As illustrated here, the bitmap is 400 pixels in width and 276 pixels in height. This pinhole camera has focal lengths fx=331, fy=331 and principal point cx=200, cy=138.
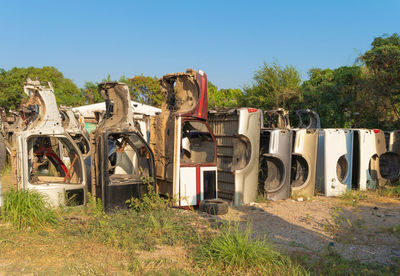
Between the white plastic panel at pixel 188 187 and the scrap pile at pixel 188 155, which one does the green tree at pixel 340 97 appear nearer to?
the scrap pile at pixel 188 155

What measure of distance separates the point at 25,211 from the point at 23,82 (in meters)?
34.4

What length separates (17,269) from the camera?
355cm

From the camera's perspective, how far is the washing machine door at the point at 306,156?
7566mm

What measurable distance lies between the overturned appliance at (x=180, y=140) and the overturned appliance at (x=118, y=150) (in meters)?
0.45

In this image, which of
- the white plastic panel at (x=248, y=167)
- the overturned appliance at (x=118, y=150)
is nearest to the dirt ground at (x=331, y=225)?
the white plastic panel at (x=248, y=167)

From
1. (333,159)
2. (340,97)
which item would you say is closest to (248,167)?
(333,159)

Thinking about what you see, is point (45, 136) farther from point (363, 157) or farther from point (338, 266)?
point (363, 157)

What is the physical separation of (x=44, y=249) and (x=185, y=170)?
280cm

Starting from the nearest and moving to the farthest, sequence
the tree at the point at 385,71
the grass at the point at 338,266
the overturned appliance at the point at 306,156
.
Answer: the grass at the point at 338,266 → the overturned appliance at the point at 306,156 → the tree at the point at 385,71

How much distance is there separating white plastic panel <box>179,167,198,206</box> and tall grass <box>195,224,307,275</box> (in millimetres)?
2370

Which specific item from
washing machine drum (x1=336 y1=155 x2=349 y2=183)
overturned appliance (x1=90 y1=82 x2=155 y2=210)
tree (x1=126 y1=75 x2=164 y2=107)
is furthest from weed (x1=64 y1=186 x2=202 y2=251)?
tree (x1=126 y1=75 x2=164 y2=107)

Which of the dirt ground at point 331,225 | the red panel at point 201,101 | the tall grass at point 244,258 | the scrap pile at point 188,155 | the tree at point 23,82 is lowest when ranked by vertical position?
the dirt ground at point 331,225

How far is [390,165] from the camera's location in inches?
364

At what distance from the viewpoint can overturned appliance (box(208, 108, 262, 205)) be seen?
684 cm
